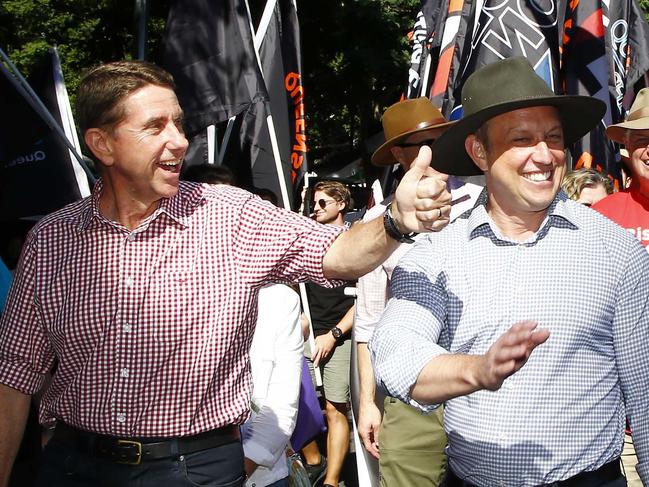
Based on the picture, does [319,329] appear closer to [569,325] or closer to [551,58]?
[551,58]

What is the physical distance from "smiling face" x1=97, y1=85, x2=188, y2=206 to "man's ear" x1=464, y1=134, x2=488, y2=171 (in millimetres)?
1004

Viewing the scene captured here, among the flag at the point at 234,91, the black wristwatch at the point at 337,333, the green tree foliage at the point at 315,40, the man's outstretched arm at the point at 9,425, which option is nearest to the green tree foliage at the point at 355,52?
the green tree foliage at the point at 315,40

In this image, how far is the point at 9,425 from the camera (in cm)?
316

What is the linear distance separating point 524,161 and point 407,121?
203 centimetres

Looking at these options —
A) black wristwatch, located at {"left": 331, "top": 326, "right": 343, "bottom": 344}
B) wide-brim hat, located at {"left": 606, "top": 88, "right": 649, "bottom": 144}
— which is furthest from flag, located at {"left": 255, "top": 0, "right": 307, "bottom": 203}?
wide-brim hat, located at {"left": 606, "top": 88, "right": 649, "bottom": 144}

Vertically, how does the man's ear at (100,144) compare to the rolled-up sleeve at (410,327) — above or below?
above

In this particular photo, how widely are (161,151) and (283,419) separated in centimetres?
120

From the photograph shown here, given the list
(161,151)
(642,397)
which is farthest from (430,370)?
(161,151)

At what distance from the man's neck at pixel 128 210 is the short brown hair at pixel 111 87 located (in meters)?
0.26

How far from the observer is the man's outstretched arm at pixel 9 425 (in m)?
3.14

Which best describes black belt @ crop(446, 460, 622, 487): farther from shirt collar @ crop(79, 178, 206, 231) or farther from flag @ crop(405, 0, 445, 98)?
flag @ crop(405, 0, 445, 98)

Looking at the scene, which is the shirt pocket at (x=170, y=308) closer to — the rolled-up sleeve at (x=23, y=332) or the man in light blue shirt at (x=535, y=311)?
the rolled-up sleeve at (x=23, y=332)

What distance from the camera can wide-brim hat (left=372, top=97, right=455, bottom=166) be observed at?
4.82m

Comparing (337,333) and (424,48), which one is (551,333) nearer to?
(337,333)
